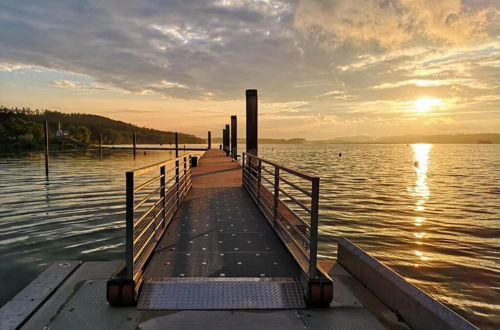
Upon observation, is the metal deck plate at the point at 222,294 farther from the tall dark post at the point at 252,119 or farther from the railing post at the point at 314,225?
the tall dark post at the point at 252,119

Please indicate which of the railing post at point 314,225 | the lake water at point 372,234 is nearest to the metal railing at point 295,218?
the railing post at point 314,225

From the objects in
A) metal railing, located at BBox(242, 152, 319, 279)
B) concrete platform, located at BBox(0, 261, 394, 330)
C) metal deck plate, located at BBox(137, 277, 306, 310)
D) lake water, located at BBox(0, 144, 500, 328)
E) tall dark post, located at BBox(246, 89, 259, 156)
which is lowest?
lake water, located at BBox(0, 144, 500, 328)

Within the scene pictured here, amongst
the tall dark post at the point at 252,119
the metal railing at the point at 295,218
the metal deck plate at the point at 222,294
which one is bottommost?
the metal deck plate at the point at 222,294

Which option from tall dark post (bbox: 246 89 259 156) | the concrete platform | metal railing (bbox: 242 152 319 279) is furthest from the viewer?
tall dark post (bbox: 246 89 259 156)

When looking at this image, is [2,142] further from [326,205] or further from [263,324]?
[263,324]

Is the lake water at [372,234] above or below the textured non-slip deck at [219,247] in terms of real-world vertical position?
below

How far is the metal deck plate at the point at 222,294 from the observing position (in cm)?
357

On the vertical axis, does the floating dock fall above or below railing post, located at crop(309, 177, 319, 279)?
below

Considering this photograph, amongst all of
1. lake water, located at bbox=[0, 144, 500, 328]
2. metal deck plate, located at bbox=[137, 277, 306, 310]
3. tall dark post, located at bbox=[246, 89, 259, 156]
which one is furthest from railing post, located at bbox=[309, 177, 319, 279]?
tall dark post, located at bbox=[246, 89, 259, 156]

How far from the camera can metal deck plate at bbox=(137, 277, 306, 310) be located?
11.7ft

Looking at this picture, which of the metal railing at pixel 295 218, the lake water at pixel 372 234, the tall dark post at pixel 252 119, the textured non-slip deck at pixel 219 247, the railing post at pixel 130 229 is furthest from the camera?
the tall dark post at pixel 252 119

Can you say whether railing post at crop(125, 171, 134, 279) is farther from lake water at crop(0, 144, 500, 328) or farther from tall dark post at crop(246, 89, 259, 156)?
tall dark post at crop(246, 89, 259, 156)

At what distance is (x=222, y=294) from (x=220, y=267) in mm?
808

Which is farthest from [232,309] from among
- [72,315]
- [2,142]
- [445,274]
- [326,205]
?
[2,142]
